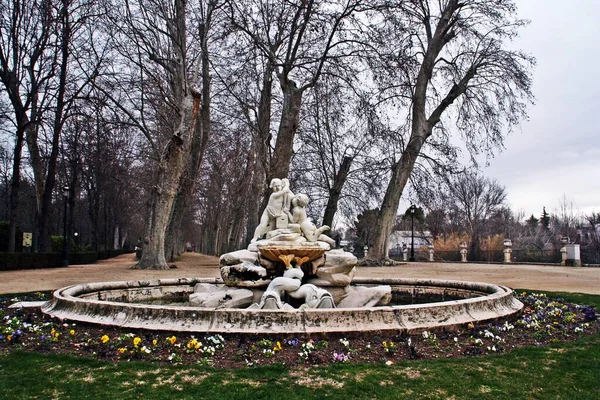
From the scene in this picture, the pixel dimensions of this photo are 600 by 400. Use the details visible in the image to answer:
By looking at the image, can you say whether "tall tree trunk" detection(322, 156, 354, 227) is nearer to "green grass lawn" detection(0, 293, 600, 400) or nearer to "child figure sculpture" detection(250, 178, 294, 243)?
"child figure sculpture" detection(250, 178, 294, 243)

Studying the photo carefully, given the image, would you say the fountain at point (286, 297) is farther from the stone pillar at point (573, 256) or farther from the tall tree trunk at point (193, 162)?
the stone pillar at point (573, 256)

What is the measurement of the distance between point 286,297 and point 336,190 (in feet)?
63.6

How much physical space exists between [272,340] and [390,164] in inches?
823

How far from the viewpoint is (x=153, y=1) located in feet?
61.0

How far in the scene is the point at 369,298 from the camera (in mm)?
8219

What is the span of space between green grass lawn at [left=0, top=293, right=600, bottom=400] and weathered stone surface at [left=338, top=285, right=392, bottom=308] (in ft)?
10.00

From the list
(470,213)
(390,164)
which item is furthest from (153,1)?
(470,213)

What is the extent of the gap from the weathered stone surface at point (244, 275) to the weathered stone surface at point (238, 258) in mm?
129

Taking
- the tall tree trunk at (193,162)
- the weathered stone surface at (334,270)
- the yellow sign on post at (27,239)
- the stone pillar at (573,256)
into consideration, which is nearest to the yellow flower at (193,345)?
the weathered stone surface at (334,270)

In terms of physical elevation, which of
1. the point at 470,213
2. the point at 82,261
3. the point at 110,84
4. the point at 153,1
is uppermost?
the point at 153,1

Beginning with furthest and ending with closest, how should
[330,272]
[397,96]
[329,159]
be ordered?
[329,159] < [397,96] < [330,272]

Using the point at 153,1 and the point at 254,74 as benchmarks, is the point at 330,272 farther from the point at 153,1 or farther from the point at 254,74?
the point at 153,1

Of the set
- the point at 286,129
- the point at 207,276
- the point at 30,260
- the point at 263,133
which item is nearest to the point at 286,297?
the point at 207,276

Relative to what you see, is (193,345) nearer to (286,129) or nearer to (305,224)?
(305,224)
